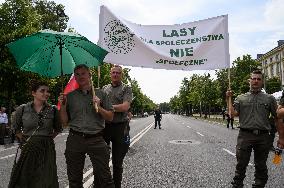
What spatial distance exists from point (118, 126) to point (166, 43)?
1948mm

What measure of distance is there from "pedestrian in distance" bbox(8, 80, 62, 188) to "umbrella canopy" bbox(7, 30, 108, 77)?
412 mm

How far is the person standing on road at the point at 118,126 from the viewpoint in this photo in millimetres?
5797

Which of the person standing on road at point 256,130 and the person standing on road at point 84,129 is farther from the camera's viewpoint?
the person standing on road at point 256,130

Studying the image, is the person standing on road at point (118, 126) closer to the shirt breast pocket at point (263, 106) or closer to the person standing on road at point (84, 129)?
the person standing on road at point (84, 129)

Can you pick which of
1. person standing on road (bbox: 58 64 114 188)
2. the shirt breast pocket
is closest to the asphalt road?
the shirt breast pocket

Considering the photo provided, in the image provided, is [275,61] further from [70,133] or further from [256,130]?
[70,133]

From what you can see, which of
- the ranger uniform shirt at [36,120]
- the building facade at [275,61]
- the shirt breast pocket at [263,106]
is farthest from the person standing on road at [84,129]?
the building facade at [275,61]

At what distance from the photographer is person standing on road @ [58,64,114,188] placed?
15.6 feet

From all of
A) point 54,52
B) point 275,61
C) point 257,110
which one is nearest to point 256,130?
point 257,110

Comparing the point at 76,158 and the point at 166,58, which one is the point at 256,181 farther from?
the point at 76,158

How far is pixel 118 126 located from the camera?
19.1 ft

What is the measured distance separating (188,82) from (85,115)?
448 ft

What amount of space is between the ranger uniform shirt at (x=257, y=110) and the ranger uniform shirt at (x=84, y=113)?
2.52 m

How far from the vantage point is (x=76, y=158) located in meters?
4.76
